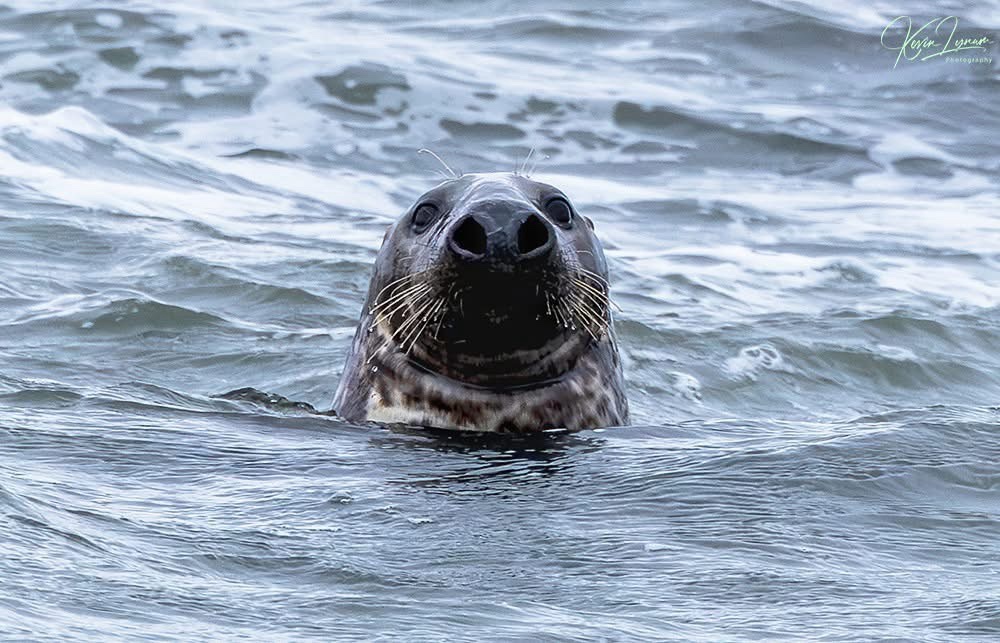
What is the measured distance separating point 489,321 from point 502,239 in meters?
A: 0.35

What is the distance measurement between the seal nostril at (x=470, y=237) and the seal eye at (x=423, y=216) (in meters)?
0.53

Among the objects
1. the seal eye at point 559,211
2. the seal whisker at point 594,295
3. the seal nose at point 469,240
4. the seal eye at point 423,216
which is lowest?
the seal whisker at point 594,295

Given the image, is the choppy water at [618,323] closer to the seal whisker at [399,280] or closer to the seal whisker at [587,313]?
the seal whisker at [587,313]

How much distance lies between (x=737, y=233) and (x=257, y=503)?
7342 millimetres

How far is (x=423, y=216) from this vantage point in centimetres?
585

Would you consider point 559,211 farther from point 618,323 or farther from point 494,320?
point 618,323

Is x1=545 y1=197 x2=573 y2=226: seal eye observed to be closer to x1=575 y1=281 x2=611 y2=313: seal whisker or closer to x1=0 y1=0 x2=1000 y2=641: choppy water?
x1=575 y1=281 x2=611 y2=313: seal whisker

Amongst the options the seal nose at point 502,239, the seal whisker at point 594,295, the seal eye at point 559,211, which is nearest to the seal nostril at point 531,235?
the seal nose at point 502,239

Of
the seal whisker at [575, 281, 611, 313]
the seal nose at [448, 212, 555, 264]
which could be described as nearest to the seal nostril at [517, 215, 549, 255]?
the seal nose at [448, 212, 555, 264]

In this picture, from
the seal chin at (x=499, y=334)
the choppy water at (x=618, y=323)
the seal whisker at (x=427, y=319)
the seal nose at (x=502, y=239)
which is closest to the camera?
the choppy water at (x=618, y=323)

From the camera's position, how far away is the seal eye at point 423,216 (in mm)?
5820

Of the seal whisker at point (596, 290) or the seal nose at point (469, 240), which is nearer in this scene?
the seal nose at point (469, 240)

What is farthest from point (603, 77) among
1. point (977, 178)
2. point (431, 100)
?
point (977, 178)
